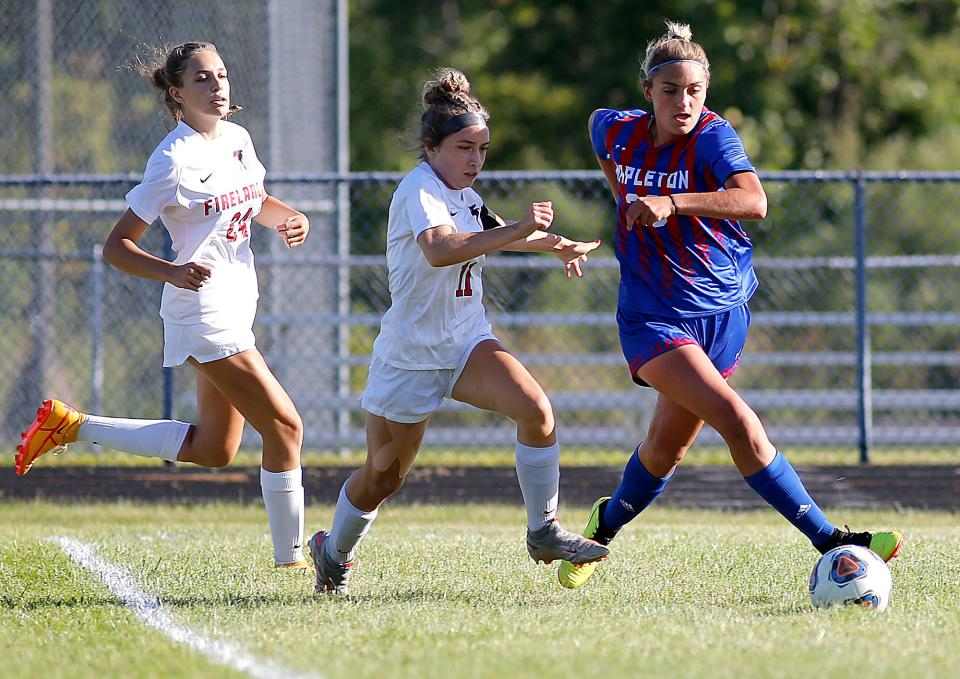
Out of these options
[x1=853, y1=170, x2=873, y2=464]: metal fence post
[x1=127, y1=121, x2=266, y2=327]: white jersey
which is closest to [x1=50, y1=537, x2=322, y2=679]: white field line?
[x1=127, y1=121, x2=266, y2=327]: white jersey

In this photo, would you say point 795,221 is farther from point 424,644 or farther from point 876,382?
point 424,644

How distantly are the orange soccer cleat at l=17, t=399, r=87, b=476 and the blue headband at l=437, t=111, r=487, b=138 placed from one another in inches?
77.7

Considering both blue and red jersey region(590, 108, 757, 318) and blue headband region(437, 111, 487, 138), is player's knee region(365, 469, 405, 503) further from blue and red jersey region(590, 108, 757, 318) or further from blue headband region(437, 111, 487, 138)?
blue headband region(437, 111, 487, 138)

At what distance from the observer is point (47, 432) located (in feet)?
18.9

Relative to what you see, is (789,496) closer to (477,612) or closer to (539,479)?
(539,479)

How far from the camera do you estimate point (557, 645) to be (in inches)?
161

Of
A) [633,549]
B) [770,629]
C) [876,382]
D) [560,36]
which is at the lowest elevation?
[876,382]

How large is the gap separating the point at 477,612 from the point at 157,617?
1.08m

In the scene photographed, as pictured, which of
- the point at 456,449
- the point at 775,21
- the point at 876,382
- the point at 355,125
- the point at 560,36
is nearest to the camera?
the point at 456,449

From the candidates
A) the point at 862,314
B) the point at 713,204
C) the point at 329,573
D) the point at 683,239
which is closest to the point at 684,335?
the point at 683,239

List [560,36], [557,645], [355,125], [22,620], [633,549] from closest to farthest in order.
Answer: [557,645], [22,620], [633,549], [560,36], [355,125]

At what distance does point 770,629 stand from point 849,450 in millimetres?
8139

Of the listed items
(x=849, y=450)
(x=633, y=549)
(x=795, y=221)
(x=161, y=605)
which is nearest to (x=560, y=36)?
(x=795, y=221)

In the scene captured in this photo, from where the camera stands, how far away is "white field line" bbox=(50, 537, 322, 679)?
12.6ft
